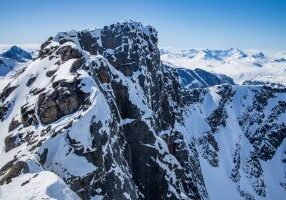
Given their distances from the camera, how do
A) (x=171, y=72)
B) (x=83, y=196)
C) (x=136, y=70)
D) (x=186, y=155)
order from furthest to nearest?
(x=171, y=72) → (x=186, y=155) → (x=136, y=70) → (x=83, y=196)

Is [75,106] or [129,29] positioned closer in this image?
[75,106]

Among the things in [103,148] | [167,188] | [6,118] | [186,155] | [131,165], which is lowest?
[186,155]

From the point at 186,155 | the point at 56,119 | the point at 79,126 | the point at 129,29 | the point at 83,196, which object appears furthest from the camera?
the point at 186,155

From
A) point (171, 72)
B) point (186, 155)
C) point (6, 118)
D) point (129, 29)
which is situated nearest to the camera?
point (6, 118)

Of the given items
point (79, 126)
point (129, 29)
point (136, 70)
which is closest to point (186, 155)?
point (136, 70)

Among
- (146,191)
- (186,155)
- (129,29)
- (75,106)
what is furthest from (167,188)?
(129,29)

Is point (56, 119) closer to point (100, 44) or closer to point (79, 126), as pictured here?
point (79, 126)

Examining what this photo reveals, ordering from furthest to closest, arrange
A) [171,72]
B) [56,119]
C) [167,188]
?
[171,72] → [167,188] → [56,119]

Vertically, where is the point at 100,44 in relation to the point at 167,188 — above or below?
above

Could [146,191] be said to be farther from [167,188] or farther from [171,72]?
[171,72]
